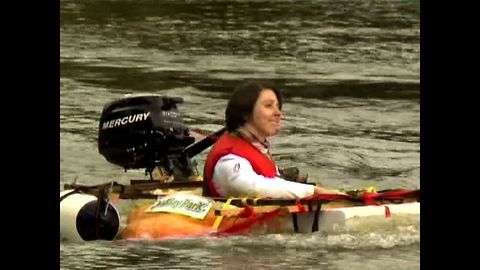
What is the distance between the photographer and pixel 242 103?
761 centimetres

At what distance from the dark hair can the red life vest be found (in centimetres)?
9

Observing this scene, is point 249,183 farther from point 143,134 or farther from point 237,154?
point 143,134

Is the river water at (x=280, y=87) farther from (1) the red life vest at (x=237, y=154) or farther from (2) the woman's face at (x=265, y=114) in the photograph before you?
(2) the woman's face at (x=265, y=114)

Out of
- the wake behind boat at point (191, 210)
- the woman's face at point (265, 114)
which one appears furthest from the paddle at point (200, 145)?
the woman's face at point (265, 114)

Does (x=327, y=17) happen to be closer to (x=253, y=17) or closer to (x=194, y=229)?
(x=253, y=17)

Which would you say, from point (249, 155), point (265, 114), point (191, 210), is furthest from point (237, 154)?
point (191, 210)

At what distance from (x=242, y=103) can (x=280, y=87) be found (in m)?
8.16

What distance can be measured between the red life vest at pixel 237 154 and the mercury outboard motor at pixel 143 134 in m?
0.76

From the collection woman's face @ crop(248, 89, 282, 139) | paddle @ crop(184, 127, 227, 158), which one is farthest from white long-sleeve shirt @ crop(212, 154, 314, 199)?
paddle @ crop(184, 127, 227, 158)
